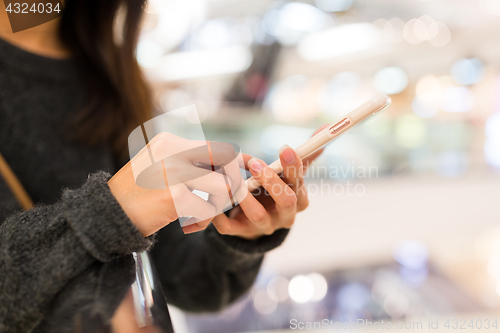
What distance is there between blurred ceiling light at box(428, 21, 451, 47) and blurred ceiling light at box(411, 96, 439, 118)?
213mm

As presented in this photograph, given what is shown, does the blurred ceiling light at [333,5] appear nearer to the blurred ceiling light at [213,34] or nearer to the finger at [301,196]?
the blurred ceiling light at [213,34]

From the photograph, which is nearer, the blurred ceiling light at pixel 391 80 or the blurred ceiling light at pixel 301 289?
the blurred ceiling light at pixel 301 289

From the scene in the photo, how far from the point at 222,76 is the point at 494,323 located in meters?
1.14

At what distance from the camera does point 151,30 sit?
108 centimetres

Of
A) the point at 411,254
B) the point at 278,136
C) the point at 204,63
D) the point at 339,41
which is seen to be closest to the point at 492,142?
the point at 411,254

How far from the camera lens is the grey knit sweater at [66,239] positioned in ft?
0.67

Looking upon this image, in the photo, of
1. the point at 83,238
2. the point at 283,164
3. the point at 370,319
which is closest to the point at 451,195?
the point at 370,319

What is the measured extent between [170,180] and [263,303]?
65cm

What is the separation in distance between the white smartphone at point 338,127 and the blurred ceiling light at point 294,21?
0.95 metres

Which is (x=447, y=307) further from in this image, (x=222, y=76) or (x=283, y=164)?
(x=222, y=76)

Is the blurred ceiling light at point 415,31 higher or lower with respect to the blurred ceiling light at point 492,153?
higher

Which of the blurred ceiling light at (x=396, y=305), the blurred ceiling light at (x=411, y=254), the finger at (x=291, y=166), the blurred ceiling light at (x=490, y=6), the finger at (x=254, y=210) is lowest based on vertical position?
the blurred ceiling light at (x=411, y=254)
